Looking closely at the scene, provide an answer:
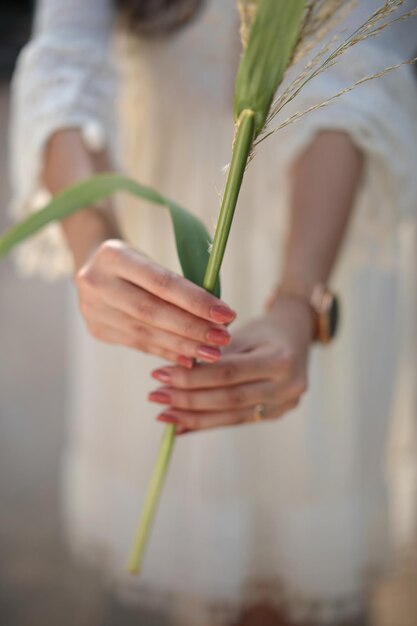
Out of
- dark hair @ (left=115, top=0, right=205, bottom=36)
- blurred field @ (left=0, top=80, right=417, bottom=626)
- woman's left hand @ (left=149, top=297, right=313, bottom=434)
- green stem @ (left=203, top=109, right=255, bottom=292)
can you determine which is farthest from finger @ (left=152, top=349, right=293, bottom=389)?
blurred field @ (left=0, top=80, right=417, bottom=626)

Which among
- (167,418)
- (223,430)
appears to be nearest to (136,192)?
(167,418)

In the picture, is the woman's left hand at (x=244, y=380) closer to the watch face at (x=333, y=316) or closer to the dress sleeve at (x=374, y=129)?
the watch face at (x=333, y=316)

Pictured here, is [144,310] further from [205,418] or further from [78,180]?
[78,180]

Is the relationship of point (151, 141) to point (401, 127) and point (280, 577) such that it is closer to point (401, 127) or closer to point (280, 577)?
point (401, 127)

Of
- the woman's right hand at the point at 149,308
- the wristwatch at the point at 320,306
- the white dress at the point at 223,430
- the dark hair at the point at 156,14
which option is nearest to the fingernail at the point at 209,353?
the woman's right hand at the point at 149,308

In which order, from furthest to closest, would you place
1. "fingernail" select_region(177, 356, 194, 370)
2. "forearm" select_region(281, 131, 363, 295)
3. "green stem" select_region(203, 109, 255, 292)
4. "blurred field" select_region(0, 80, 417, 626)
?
"blurred field" select_region(0, 80, 417, 626), "forearm" select_region(281, 131, 363, 295), "fingernail" select_region(177, 356, 194, 370), "green stem" select_region(203, 109, 255, 292)

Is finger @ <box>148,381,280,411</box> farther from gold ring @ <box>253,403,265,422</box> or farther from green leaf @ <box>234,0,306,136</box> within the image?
green leaf @ <box>234,0,306,136</box>
